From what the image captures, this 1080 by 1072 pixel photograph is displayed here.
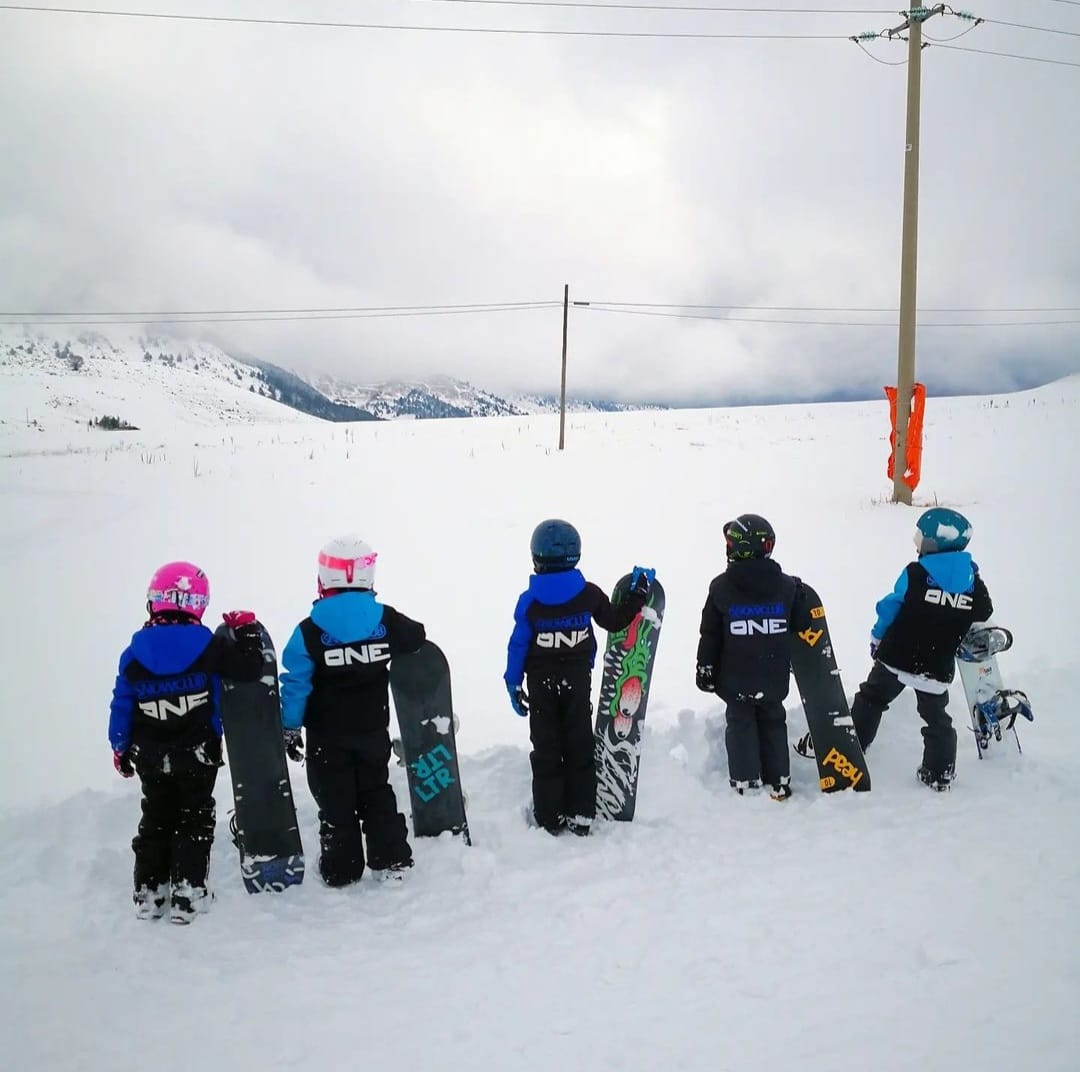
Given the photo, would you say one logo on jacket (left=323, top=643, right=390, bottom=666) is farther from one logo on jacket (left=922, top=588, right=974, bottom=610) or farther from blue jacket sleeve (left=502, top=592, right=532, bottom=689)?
one logo on jacket (left=922, top=588, right=974, bottom=610)

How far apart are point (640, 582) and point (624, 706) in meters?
0.87

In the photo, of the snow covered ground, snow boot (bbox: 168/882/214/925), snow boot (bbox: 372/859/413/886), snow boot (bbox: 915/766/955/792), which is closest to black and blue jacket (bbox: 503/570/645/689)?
the snow covered ground

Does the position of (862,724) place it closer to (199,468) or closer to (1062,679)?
(1062,679)

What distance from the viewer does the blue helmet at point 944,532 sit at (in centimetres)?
447

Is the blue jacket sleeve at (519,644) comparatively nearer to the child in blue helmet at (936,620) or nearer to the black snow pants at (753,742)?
the black snow pants at (753,742)

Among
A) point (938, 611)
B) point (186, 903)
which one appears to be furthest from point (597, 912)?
point (938, 611)

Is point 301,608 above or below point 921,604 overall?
below

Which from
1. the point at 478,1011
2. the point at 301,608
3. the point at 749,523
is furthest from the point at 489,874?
the point at 301,608

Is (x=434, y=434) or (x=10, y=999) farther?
(x=434, y=434)

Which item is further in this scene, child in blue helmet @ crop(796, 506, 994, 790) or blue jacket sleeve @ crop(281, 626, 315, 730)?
child in blue helmet @ crop(796, 506, 994, 790)

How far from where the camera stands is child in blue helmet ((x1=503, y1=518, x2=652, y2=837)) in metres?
4.19

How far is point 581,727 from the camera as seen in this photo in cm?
427

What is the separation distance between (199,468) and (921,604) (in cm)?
1802

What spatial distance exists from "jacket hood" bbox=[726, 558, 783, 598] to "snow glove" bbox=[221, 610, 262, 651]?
2.95 meters
